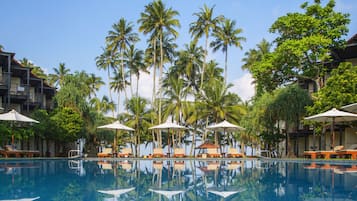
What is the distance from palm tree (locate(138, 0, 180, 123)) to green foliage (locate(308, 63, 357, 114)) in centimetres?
1702

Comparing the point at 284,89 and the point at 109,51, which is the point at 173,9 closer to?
the point at 109,51

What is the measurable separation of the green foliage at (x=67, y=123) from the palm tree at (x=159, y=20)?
9760 millimetres

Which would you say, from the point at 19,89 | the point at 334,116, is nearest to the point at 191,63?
the point at 19,89

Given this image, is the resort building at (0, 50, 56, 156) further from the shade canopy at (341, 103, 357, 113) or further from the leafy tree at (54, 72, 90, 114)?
the shade canopy at (341, 103, 357, 113)

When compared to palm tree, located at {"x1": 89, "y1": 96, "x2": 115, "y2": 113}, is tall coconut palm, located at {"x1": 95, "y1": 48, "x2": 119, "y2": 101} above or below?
above

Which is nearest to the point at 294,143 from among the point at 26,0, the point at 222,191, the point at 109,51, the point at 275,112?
the point at 275,112

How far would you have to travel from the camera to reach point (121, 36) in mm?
39969

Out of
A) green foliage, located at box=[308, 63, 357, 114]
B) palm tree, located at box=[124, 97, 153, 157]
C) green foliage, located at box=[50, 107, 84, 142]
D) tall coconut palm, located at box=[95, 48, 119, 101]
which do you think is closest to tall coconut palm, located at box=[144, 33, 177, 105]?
palm tree, located at box=[124, 97, 153, 157]

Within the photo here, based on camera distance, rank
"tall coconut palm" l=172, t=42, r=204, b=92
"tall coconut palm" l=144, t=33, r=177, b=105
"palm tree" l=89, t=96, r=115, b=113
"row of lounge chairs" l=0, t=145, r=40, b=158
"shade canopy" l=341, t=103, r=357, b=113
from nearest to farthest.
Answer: "shade canopy" l=341, t=103, r=357, b=113
"row of lounge chairs" l=0, t=145, r=40, b=158
"tall coconut palm" l=144, t=33, r=177, b=105
"tall coconut palm" l=172, t=42, r=204, b=92
"palm tree" l=89, t=96, r=115, b=113

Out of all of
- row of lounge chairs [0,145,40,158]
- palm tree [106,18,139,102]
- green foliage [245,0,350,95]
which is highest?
palm tree [106,18,139,102]

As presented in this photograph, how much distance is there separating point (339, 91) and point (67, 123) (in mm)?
18983

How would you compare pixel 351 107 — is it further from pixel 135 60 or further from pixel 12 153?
pixel 135 60

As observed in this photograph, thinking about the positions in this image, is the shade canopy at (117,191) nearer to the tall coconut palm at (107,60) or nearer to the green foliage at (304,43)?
the green foliage at (304,43)

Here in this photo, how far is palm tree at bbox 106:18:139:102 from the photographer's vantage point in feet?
131
